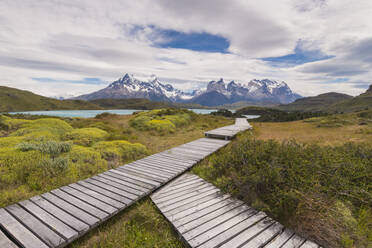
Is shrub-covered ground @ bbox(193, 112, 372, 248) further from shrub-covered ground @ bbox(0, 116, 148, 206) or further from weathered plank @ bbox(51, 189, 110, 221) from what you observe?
shrub-covered ground @ bbox(0, 116, 148, 206)

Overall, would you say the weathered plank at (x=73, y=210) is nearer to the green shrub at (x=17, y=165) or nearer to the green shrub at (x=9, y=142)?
the green shrub at (x=17, y=165)

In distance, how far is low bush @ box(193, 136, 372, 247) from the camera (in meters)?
3.17

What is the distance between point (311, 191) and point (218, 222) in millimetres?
2199

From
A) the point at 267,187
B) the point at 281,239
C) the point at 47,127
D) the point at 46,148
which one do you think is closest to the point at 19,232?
the point at 281,239

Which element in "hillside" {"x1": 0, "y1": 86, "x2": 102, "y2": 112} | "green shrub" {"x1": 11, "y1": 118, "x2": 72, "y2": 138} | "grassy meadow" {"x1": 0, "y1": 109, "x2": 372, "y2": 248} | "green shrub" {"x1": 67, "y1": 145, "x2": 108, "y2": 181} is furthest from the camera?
"hillside" {"x1": 0, "y1": 86, "x2": 102, "y2": 112}

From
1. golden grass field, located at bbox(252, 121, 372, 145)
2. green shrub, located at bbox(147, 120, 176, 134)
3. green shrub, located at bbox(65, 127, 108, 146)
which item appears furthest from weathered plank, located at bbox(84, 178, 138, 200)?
green shrub, located at bbox(147, 120, 176, 134)

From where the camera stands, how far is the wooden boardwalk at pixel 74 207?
122 inches

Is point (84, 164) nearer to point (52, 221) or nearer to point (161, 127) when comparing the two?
point (52, 221)

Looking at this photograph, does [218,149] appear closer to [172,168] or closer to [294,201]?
[172,168]

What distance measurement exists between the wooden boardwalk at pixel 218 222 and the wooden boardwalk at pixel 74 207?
928mm

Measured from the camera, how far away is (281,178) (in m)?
4.09

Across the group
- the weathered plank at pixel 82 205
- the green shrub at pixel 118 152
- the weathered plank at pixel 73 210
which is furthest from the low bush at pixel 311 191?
the green shrub at pixel 118 152

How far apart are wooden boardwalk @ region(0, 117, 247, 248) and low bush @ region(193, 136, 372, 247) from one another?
260 cm

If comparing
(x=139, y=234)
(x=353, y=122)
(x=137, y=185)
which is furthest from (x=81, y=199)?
(x=353, y=122)
